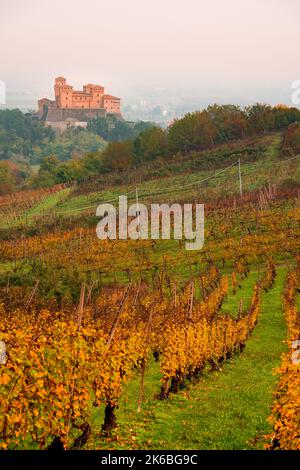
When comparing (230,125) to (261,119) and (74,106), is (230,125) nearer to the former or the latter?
(261,119)

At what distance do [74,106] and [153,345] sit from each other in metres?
158

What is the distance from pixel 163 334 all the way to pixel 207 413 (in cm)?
417

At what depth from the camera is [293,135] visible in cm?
6612

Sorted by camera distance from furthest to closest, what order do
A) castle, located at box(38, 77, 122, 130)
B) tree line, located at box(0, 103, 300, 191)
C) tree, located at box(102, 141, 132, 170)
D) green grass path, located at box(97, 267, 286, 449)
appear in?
castle, located at box(38, 77, 122, 130) → tree, located at box(102, 141, 132, 170) → tree line, located at box(0, 103, 300, 191) → green grass path, located at box(97, 267, 286, 449)

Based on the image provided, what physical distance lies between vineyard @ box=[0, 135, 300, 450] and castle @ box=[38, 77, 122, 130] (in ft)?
431

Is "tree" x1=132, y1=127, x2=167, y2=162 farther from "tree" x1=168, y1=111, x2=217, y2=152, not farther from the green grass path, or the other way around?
the green grass path

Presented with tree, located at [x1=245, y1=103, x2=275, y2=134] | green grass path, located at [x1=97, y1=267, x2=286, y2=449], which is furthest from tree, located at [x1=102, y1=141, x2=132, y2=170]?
green grass path, located at [x1=97, y1=267, x2=286, y2=449]

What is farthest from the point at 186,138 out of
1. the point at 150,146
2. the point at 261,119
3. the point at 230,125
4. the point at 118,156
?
the point at 261,119

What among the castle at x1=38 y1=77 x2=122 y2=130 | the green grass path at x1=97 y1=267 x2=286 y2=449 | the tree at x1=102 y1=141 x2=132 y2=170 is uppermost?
the castle at x1=38 y1=77 x2=122 y2=130

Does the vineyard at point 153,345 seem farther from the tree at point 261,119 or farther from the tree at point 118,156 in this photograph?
the tree at point 118,156

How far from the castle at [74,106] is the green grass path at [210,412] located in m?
155

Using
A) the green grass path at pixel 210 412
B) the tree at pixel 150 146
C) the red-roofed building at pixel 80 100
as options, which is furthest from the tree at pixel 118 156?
the red-roofed building at pixel 80 100

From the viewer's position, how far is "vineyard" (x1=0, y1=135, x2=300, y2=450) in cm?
831
